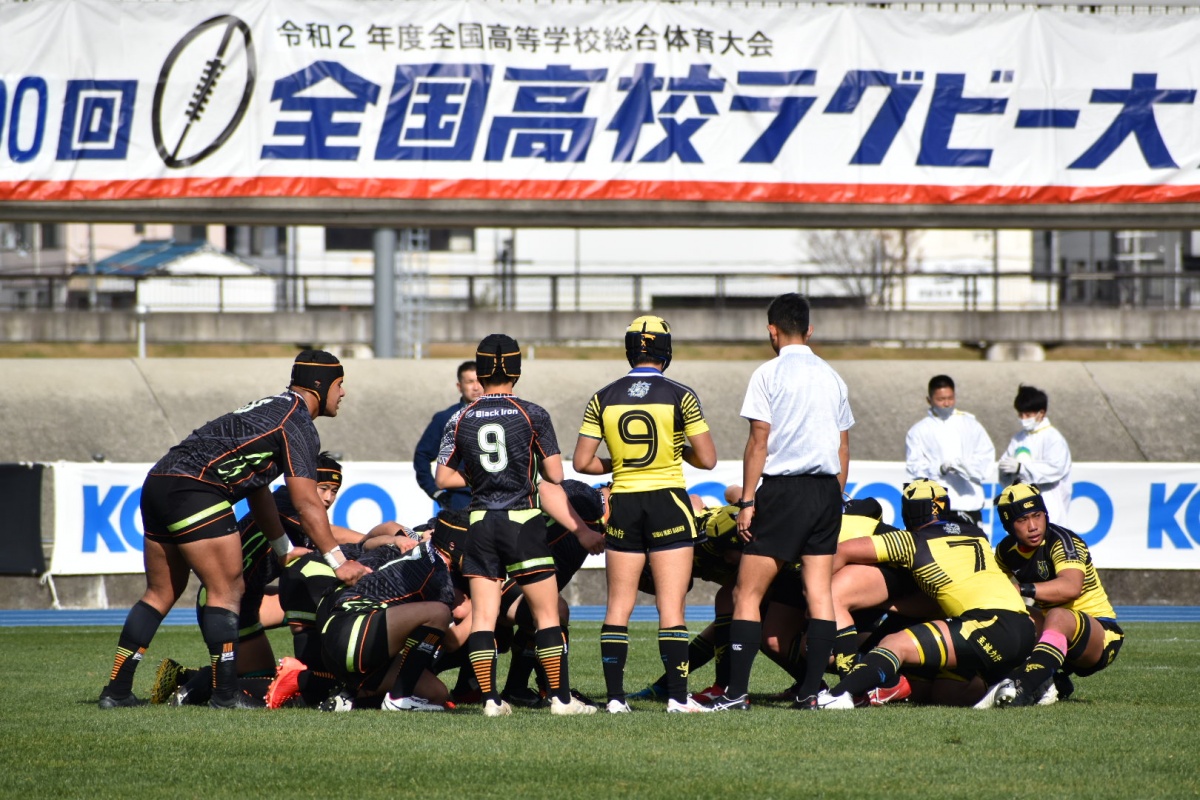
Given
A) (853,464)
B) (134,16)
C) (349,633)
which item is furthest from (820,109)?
(349,633)

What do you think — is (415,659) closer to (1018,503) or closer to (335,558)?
(335,558)

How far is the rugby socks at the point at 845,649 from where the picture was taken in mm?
7711

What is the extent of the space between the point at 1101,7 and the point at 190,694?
13.7m

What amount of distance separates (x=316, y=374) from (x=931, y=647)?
3660 mm

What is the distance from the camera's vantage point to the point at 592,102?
16094 mm

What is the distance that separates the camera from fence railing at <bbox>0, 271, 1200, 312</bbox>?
29.7 metres

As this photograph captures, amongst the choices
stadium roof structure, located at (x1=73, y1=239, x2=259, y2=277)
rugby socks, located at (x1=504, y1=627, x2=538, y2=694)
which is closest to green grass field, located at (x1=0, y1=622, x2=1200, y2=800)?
rugby socks, located at (x1=504, y1=627, x2=538, y2=694)

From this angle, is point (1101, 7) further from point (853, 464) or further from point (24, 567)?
point (24, 567)

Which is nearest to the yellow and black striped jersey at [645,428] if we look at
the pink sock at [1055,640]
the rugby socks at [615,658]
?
the rugby socks at [615,658]

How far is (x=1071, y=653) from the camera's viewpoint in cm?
793

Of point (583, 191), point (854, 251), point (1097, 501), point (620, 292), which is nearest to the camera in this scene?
point (1097, 501)

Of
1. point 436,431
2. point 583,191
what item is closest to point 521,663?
point 436,431

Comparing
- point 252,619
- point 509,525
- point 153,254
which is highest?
point 153,254

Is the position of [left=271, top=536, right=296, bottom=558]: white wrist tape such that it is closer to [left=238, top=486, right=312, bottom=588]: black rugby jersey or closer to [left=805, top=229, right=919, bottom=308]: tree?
[left=238, top=486, right=312, bottom=588]: black rugby jersey
